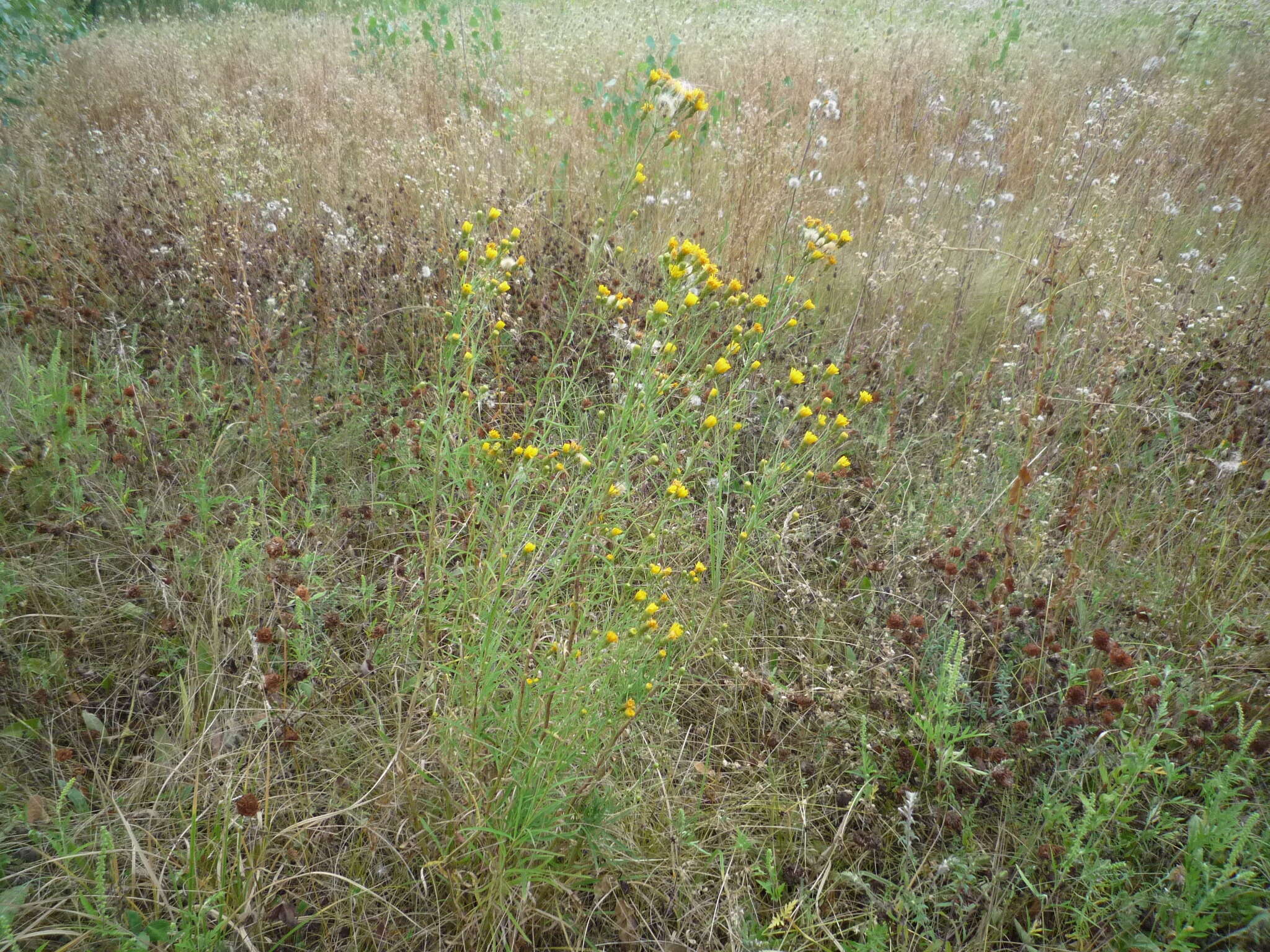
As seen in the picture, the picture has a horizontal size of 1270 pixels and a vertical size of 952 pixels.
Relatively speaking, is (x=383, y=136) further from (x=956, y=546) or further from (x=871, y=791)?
(x=871, y=791)

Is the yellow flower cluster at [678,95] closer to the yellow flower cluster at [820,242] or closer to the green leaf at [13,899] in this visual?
the yellow flower cluster at [820,242]

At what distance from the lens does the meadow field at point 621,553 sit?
1.44m

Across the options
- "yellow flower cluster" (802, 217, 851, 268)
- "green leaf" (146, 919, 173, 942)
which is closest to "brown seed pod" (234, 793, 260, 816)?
"green leaf" (146, 919, 173, 942)

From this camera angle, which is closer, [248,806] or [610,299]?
[248,806]

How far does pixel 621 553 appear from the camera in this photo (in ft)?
7.11

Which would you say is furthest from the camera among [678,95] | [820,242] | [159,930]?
[820,242]

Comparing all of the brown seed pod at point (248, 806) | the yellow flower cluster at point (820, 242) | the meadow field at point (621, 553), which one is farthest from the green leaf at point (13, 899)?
the yellow flower cluster at point (820, 242)

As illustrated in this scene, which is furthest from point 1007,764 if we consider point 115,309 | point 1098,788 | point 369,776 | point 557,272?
point 115,309

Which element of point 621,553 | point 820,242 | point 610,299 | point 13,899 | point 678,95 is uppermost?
point 678,95

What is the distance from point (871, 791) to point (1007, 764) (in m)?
0.39

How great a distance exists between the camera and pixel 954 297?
3.52 metres

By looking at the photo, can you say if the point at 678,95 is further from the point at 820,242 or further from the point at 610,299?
the point at 820,242

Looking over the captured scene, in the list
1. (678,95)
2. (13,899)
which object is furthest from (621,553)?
(13,899)

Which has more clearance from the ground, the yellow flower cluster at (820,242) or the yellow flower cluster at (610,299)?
the yellow flower cluster at (820,242)
